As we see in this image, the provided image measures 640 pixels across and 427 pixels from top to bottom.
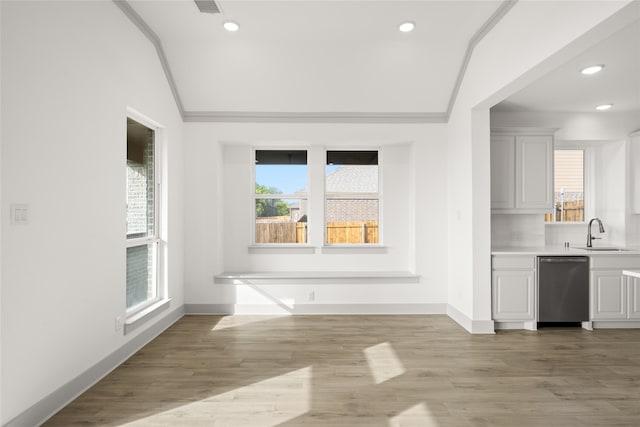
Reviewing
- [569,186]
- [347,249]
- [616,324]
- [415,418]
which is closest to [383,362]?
[415,418]

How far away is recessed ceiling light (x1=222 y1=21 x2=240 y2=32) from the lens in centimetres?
355

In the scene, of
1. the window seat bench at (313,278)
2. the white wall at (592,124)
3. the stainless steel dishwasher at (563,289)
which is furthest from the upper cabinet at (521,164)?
the window seat bench at (313,278)

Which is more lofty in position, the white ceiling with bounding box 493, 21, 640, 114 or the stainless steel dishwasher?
the white ceiling with bounding box 493, 21, 640, 114

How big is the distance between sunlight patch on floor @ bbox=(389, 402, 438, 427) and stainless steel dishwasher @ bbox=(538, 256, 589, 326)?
2.47 meters

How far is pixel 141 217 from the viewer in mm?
3781

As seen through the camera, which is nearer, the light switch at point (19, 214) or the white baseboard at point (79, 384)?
the light switch at point (19, 214)

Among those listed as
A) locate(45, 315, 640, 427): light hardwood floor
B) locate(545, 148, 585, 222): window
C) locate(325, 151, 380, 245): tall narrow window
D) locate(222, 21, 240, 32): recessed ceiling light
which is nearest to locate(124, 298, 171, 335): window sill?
locate(45, 315, 640, 427): light hardwood floor

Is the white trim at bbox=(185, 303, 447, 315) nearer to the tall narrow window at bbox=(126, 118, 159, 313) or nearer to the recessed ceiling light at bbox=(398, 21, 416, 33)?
the tall narrow window at bbox=(126, 118, 159, 313)

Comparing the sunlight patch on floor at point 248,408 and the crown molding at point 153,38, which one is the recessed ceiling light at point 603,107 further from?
the crown molding at point 153,38

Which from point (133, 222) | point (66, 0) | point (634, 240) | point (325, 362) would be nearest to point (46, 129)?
point (66, 0)

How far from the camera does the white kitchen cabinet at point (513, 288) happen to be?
4031mm

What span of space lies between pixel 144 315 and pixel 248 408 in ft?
5.42

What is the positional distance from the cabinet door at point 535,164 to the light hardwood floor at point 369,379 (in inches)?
66.2

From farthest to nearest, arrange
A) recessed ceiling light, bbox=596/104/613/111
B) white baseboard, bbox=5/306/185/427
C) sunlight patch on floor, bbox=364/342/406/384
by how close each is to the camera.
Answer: recessed ceiling light, bbox=596/104/613/111 → sunlight patch on floor, bbox=364/342/406/384 → white baseboard, bbox=5/306/185/427
